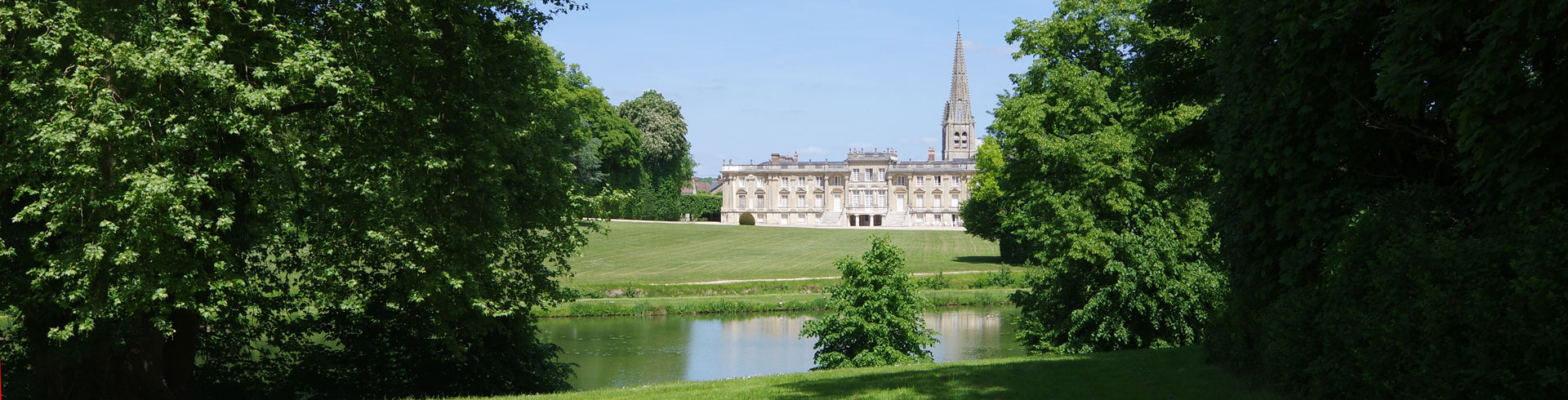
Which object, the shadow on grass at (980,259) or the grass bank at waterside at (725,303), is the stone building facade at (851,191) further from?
the grass bank at waterside at (725,303)

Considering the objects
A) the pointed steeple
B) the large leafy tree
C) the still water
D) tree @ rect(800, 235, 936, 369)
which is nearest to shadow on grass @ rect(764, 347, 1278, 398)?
the large leafy tree

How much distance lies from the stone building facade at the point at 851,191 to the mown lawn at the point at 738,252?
19.8 meters

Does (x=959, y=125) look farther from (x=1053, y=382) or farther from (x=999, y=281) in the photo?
(x=1053, y=382)

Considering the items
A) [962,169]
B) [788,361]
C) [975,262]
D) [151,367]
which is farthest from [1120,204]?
[962,169]

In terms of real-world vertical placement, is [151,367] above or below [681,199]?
below

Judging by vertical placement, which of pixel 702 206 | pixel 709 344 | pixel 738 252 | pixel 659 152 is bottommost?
pixel 709 344

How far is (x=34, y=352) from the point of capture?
425 inches

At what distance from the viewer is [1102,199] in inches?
677

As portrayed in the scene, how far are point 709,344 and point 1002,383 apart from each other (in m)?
15.0

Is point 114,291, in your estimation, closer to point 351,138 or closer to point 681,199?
point 351,138

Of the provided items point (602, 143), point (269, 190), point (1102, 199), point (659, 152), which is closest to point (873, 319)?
point (1102, 199)

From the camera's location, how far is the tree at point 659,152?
206 feet

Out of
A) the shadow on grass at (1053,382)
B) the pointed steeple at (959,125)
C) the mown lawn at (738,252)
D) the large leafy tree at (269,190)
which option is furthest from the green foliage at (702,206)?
the shadow on grass at (1053,382)

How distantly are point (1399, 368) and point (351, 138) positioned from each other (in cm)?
930
